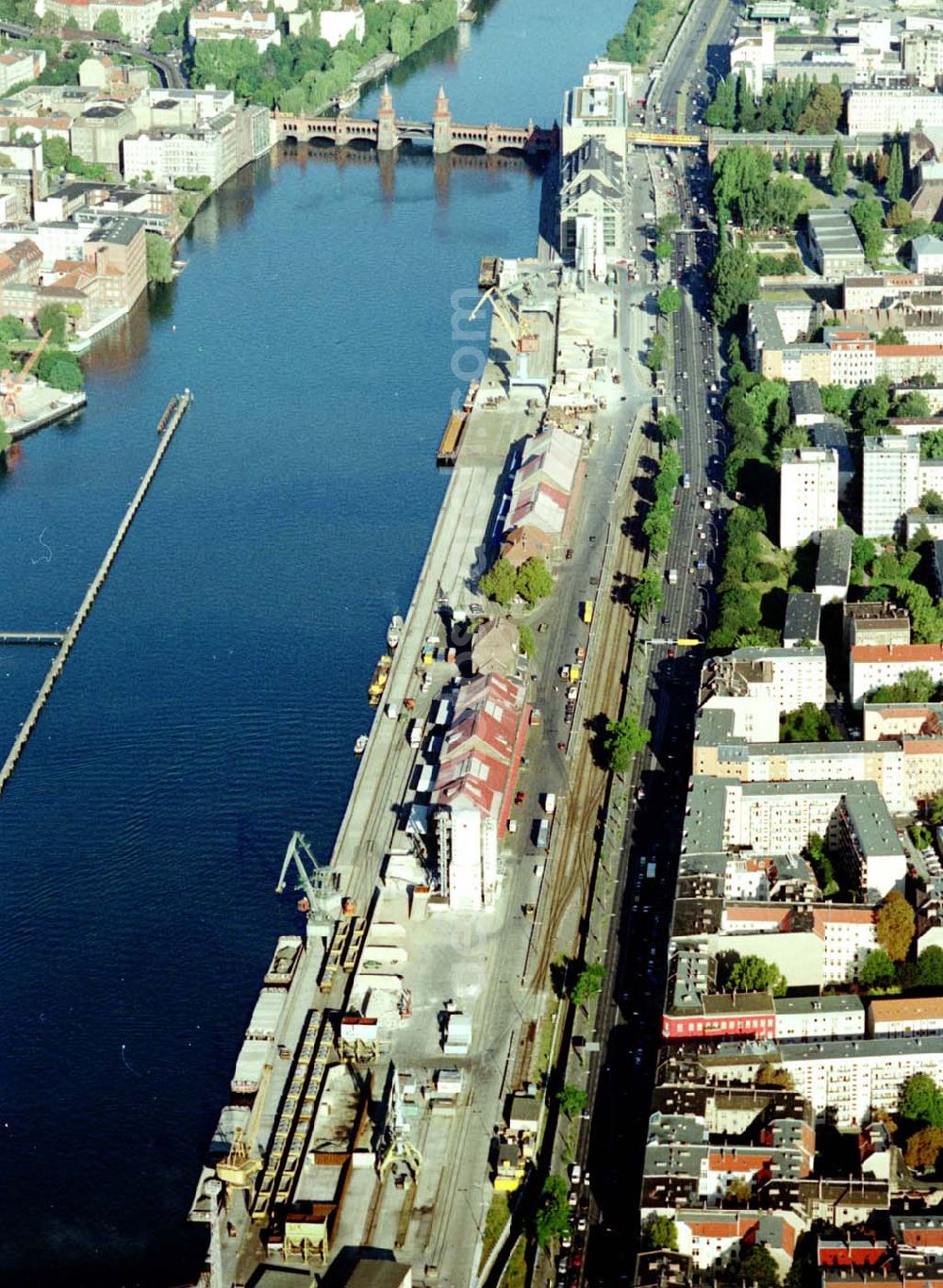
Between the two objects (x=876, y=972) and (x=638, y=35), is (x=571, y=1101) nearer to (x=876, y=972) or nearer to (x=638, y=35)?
(x=876, y=972)

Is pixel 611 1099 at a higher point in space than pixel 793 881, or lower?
lower

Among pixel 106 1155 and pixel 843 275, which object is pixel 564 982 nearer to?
pixel 106 1155

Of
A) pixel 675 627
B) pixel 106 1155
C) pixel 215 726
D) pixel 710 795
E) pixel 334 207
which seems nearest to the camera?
pixel 106 1155

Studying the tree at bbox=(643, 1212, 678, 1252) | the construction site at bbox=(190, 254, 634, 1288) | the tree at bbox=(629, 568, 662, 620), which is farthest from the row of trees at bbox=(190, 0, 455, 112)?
the tree at bbox=(643, 1212, 678, 1252)

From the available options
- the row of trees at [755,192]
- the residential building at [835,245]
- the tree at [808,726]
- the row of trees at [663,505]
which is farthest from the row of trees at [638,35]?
the tree at [808,726]

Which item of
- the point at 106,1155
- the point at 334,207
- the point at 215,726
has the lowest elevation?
the point at 106,1155

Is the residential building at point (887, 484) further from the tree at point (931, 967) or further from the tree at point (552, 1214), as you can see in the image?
the tree at point (552, 1214)

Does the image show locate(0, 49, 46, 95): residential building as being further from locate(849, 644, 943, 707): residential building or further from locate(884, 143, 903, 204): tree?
locate(849, 644, 943, 707): residential building

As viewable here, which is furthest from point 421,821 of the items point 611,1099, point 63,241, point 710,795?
point 63,241
